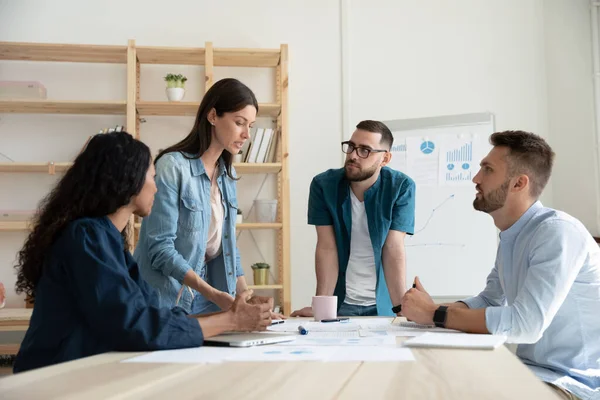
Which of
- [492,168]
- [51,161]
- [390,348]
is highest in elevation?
[51,161]

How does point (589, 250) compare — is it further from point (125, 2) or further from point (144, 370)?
point (125, 2)

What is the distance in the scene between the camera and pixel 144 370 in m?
1.06

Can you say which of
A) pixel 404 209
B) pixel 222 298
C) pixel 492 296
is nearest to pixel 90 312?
pixel 222 298

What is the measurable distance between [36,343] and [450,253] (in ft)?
9.93

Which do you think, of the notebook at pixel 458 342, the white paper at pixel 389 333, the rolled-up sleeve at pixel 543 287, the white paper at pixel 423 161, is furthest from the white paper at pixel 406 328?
the white paper at pixel 423 161

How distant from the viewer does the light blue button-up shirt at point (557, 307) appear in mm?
1648

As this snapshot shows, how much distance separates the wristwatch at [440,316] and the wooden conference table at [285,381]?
1.86 ft

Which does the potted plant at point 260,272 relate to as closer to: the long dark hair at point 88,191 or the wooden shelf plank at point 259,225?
the wooden shelf plank at point 259,225

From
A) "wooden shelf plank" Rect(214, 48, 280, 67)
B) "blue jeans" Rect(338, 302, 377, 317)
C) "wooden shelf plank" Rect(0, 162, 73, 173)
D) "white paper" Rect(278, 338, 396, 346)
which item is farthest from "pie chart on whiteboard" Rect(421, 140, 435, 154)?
"white paper" Rect(278, 338, 396, 346)

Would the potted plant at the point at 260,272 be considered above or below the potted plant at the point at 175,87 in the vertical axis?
below

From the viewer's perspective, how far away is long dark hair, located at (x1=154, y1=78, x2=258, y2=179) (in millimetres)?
2309

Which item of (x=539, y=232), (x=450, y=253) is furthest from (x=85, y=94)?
(x=539, y=232)

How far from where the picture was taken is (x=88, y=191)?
4.92 feet

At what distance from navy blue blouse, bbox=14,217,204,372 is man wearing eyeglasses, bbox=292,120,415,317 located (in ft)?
4.56
